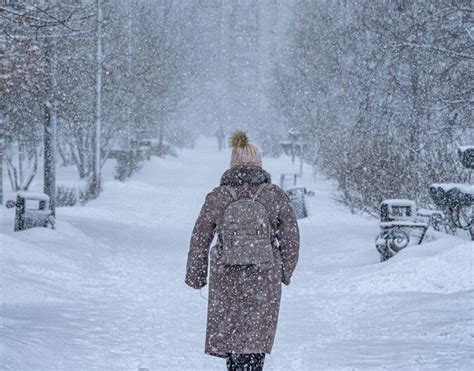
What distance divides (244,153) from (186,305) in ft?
16.2

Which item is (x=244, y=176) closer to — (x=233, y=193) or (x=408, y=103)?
(x=233, y=193)

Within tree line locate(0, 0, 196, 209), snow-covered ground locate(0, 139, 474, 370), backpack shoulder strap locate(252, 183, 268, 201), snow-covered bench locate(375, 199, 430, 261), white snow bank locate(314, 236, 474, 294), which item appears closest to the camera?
backpack shoulder strap locate(252, 183, 268, 201)

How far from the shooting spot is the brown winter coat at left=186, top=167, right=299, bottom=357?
4551mm

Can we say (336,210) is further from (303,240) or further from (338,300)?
(338,300)

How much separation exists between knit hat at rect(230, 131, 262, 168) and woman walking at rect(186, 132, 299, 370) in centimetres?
7

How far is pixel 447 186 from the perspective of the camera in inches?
375

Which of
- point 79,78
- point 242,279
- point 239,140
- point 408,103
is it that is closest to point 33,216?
point 79,78

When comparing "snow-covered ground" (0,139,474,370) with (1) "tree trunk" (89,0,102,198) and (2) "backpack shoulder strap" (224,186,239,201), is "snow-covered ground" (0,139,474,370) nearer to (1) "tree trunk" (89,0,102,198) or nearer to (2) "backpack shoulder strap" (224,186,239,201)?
(2) "backpack shoulder strap" (224,186,239,201)

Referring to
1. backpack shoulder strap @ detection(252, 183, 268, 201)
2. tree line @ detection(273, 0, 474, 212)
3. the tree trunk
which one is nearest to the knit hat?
backpack shoulder strap @ detection(252, 183, 268, 201)

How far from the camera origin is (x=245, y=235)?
4488mm

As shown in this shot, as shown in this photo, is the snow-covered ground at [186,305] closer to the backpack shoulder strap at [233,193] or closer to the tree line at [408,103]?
the tree line at [408,103]

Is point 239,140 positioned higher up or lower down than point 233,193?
higher up

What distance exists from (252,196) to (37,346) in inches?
117

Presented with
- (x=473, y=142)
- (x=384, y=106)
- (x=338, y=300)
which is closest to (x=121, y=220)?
(x=384, y=106)
